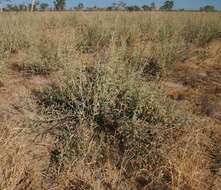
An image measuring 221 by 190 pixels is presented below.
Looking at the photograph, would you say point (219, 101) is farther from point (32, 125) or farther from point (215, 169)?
point (32, 125)

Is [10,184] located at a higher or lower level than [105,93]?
lower

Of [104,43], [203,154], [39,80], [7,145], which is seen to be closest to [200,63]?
[104,43]

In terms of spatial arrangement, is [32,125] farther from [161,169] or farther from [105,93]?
[161,169]

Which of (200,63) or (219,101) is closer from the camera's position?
(219,101)

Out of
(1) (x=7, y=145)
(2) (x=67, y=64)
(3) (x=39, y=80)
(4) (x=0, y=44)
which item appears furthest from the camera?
(4) (x=0, y=44)

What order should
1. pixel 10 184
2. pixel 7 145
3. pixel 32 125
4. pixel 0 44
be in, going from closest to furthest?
pixel 10 184 < pixel 7 145 < pixel 32 125 < pixel 0 44

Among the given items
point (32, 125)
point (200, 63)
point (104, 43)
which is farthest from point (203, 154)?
point (104, 43)

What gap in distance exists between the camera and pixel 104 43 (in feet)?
23.4

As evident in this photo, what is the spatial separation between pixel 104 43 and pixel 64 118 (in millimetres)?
3637

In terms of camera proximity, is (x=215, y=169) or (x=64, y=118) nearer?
(x=215, y=169)

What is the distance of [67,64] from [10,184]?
1959 mm

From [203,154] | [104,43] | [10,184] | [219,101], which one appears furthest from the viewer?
[104,43]

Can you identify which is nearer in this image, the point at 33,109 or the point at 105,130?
the point at 105,130

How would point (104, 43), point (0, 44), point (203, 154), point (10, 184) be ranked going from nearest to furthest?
1. point (10, 184)
2. point (203, 154)
3. point (0, 44)
4. point (104, 43)
